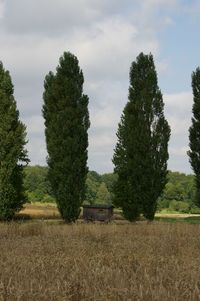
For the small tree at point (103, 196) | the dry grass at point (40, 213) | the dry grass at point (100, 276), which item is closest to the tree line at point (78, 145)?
the dry grass at point (40, 213)

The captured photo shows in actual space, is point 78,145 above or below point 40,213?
above

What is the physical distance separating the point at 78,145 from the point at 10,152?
5235 millimetres

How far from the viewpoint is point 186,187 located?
12344cm

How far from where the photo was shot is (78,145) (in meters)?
36.8

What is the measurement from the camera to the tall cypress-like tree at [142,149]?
38.0 meters

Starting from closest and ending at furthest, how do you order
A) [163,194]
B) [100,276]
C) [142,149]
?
[100,276], [142,149], [163,194]

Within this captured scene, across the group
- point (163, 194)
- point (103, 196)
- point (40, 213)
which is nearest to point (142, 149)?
point (40, 213)

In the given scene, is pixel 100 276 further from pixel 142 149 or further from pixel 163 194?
pixel 163 194

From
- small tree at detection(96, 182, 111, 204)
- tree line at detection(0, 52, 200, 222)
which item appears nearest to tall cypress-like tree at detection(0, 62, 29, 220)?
tree line at detection(0, 52, 200, 222)

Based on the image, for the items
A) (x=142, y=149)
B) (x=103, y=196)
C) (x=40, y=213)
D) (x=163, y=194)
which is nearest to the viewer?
(x=142, y=149)

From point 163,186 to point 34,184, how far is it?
76.3 metres

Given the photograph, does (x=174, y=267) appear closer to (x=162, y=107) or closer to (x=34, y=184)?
(x=162, y=107)

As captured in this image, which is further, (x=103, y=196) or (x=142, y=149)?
(x=103, y=196)

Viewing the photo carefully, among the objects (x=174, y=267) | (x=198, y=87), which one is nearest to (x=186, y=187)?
(x=198, y=87)
